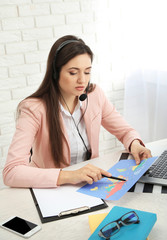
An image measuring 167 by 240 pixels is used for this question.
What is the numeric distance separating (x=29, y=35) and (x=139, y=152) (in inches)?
52.1

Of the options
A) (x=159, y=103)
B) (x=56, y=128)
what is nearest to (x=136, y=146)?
(x=56, y=128)

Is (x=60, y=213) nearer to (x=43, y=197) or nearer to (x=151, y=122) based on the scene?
(x=43, y=197)

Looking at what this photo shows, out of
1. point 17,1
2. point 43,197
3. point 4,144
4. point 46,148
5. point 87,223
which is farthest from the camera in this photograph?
point 4,144

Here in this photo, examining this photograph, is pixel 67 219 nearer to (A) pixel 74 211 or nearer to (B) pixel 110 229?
(A) pixel 74 211

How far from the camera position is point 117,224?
80cm

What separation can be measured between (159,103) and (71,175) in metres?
1.40

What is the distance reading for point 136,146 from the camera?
1374 mm

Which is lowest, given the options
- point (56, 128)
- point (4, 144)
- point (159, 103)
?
point (4, 144)

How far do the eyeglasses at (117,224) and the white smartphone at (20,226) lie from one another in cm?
21

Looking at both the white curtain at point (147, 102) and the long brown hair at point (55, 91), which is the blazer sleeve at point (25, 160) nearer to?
the long brown hair at point (55, 91)

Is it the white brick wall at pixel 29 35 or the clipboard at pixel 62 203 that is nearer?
the clipboard at pixel 62 203

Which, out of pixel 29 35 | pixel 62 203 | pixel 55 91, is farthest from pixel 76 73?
pixel 29 35

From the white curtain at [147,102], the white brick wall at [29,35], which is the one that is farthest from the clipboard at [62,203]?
the white curtain at [147,102]

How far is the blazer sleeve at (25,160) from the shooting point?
114 cm
